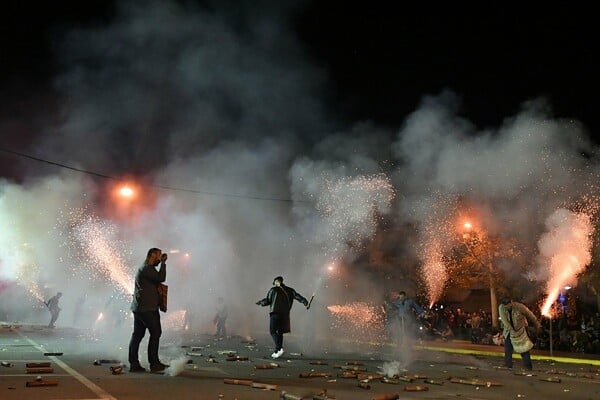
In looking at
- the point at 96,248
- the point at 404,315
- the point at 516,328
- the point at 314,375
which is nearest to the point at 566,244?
the point at 404,315

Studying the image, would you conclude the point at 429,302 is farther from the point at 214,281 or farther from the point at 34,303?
the point at 34,303

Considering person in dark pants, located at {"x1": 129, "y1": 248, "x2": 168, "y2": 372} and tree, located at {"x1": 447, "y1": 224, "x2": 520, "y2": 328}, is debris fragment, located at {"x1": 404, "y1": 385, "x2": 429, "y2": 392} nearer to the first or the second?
person in dark pants, located at {"x1": 129, "y1": 248, "x2": 168, "y2": 372}

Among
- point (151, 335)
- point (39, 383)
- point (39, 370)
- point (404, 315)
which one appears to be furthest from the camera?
point (404, 315)

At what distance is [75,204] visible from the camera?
26.2 metres

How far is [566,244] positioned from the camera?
1585cm

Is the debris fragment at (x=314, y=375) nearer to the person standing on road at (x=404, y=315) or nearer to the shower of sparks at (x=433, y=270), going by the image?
the person standing on road at (x=404, y=315)

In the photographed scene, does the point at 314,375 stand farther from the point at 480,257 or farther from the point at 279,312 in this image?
the point at 480,257

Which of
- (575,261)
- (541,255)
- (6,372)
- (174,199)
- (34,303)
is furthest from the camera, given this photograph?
(34,303)

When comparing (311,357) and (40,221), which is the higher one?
(40,221)

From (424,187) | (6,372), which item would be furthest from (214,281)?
(6,372)

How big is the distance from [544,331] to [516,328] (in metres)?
7.38

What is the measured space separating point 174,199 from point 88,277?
9.21m

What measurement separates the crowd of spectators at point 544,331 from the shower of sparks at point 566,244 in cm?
153

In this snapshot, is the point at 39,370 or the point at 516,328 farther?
the point at 516,328
